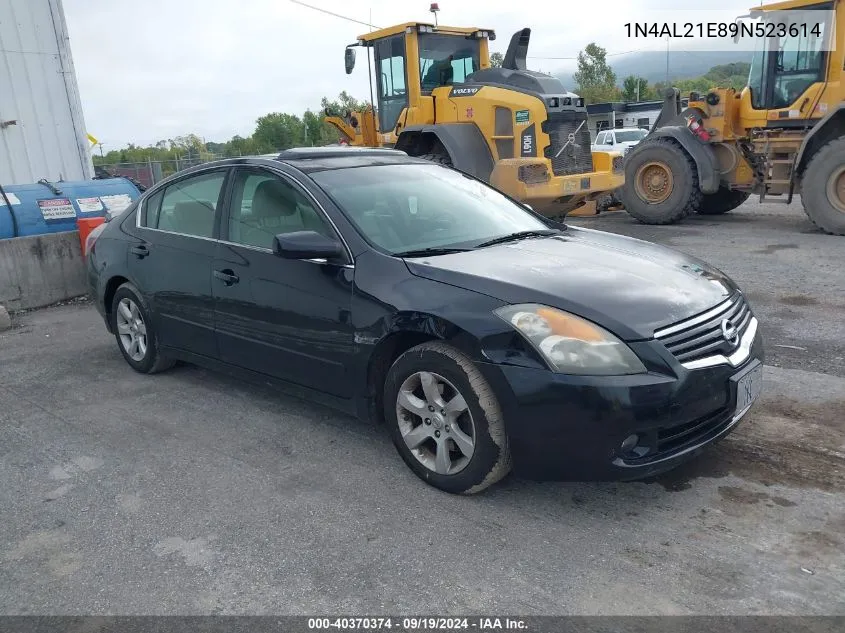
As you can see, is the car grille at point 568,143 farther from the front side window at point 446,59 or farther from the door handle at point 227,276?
the door handle at point 227,276

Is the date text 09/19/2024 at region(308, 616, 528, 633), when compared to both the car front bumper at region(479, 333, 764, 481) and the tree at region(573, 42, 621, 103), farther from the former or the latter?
the tree at region(573, 42, 621, 103)

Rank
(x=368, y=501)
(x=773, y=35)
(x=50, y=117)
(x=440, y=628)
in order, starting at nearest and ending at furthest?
1. (x=440, y=628)
2. (x=368, y=501)
3. (x=773, y=35)
4. (x=50, y=117)

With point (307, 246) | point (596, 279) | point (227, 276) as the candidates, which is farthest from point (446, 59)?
point (596, 279)

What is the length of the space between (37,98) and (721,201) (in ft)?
37.0

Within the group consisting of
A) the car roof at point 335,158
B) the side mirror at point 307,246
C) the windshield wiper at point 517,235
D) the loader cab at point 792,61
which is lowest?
the windshield wiper at point 517,235

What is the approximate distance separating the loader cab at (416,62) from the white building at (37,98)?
4.48 meters

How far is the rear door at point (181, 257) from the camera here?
14.6ft

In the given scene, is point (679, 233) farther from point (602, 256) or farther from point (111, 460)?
point (111, 460)

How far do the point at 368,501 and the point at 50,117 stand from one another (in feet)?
33.8

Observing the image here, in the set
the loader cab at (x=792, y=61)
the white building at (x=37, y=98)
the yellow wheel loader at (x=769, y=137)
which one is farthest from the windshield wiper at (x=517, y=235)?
the white building at (x=37, y=98)

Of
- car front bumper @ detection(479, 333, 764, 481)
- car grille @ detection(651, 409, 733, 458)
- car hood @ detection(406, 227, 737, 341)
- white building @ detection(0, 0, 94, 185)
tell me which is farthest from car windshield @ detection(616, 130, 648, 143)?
car front bumper @ detection(479, 333, 764, 481)

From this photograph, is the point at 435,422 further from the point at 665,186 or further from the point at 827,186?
the point at 665,186

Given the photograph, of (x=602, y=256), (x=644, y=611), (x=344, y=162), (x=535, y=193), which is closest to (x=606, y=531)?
(x=644, y=611)

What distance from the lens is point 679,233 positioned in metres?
10.7
